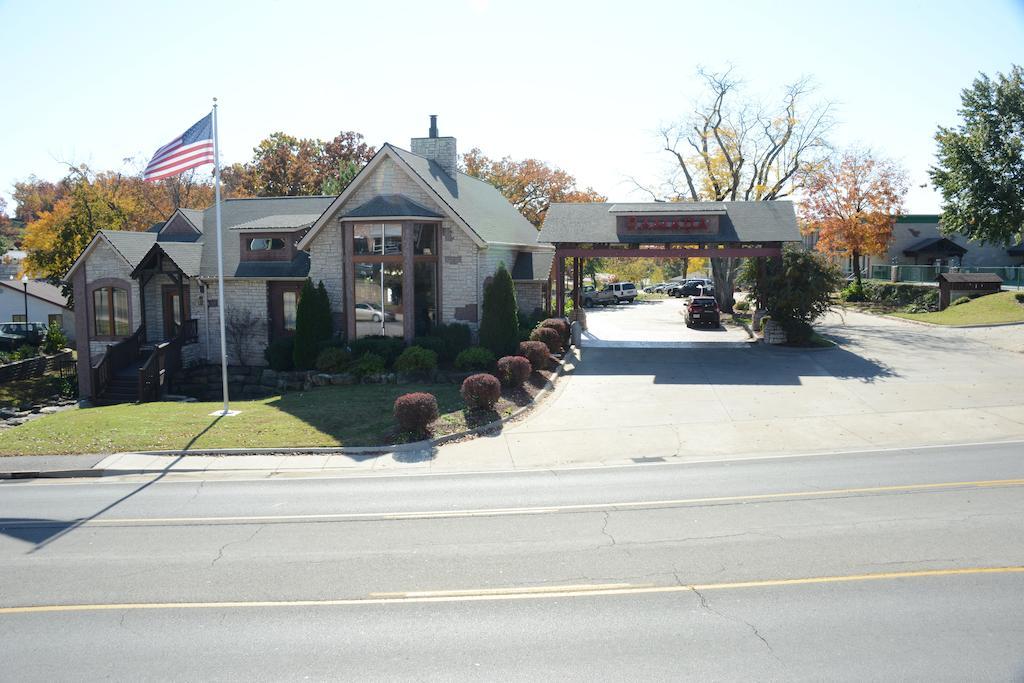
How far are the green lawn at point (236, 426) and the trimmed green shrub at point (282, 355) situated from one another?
475 cm

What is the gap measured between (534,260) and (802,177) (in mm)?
28356

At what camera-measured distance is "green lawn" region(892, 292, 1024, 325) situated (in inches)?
1454

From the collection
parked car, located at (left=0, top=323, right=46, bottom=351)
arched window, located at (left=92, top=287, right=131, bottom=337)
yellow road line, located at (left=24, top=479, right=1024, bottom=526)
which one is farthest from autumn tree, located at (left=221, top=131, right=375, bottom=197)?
yellow road line, located at (left=24, top=479, right=1024, bottom=526)

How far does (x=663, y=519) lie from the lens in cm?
1178

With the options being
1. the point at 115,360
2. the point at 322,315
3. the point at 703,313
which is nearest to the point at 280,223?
the point at 322,315

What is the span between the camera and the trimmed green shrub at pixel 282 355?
92.6 feet

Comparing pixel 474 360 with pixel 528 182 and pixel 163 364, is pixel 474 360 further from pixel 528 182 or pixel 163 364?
pixel 528 182

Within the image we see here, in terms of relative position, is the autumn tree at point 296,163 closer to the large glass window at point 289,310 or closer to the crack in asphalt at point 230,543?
the large glass window at point 289,310

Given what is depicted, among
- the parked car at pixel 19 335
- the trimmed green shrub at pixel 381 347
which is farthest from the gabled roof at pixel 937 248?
the parked car at pixel 19 335

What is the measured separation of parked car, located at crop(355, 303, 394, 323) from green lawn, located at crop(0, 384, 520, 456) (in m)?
5.15

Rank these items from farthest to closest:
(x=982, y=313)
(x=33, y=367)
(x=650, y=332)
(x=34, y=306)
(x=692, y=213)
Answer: (x=34, y=306) < (x=982, y=313) < (x=650, y=332) < (x=33, y=367) < (x=692, y=213)

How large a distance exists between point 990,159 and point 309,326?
33679 millimetres

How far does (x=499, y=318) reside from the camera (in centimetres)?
2675

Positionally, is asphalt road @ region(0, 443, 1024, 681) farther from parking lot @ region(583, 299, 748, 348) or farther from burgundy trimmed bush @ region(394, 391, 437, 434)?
parking lot @ region(583, 299, 748, 348)
